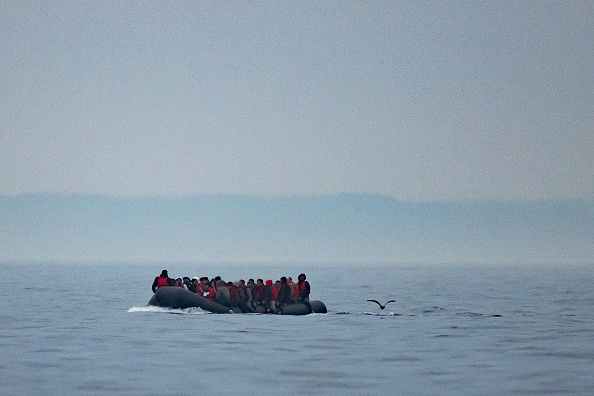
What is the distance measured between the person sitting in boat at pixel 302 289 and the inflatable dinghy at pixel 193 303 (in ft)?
0.84

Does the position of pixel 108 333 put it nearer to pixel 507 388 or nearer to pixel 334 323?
pixel 334 323

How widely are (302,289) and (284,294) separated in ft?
2.52

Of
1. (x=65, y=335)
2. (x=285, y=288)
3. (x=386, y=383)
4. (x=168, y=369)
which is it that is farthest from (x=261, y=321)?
(x=386, y=383)

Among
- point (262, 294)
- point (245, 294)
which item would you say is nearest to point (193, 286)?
point (245, 294)

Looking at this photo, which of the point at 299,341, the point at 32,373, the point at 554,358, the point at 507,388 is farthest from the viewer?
the point at 299,341

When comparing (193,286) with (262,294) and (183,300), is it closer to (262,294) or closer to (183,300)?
(183,300)

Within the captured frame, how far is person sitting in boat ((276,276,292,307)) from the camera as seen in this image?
35219 mm

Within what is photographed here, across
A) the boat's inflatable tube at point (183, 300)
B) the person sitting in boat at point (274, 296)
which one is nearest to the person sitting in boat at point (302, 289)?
the person sitting in boat at point (274, 296)

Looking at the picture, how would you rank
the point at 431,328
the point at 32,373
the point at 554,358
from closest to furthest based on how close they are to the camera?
the point at 32,373 → the point at 554,358 → the point at 431,328

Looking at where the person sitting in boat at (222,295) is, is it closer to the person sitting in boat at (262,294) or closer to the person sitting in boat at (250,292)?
the person sitting in boat at (250,292)

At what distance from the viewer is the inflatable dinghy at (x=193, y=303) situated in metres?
34.8

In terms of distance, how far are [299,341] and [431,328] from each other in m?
6.80

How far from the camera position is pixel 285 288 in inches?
1387

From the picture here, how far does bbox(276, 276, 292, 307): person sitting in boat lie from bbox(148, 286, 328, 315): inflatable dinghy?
0.67 feet
